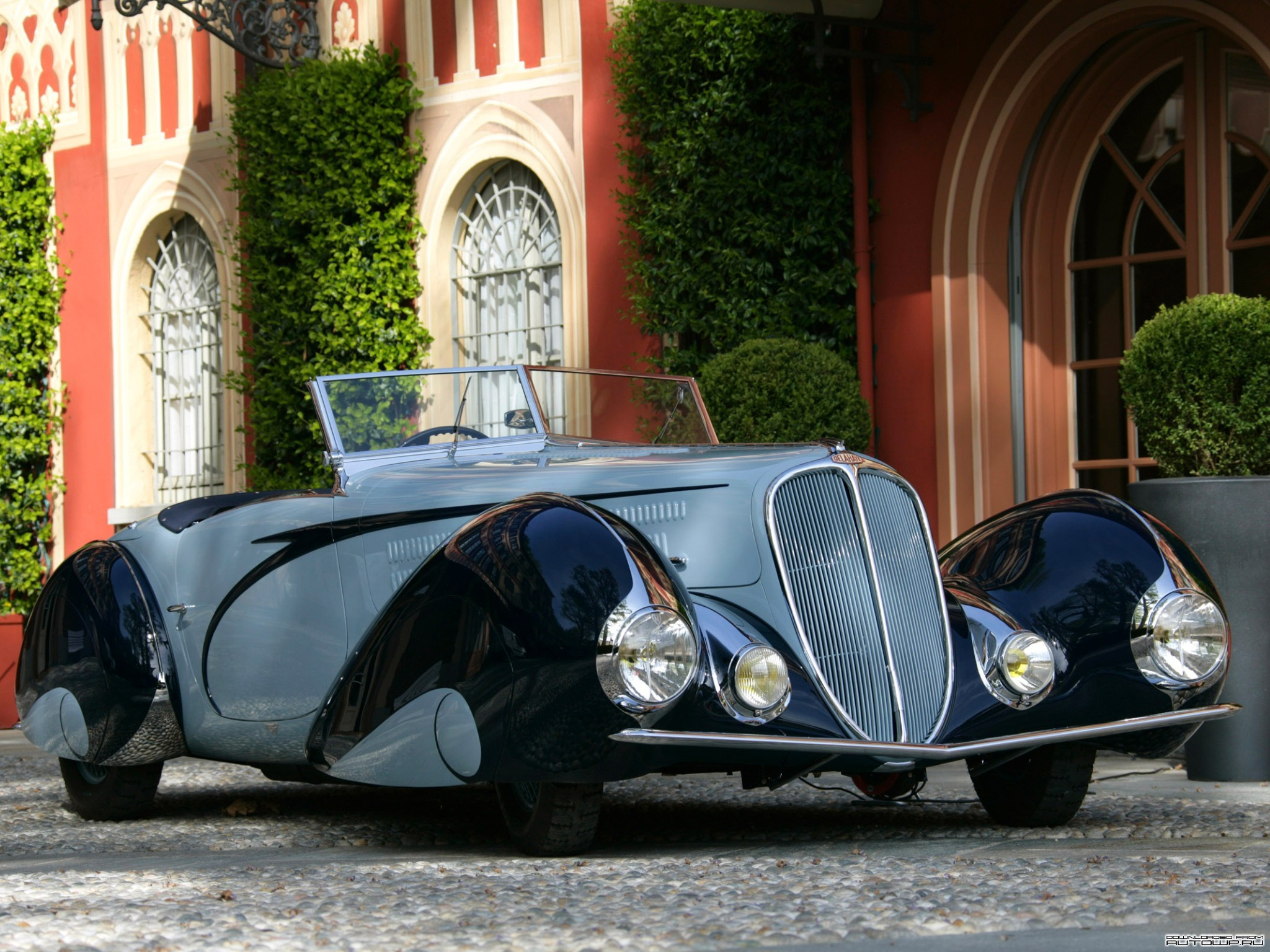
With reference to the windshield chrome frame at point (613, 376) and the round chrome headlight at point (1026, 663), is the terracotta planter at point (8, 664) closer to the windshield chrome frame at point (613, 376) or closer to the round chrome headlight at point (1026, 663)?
the windshield chrome frame at point (613, 376)

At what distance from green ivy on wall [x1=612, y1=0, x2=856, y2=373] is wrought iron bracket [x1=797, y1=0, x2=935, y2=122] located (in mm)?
445

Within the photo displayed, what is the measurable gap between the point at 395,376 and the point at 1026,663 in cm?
263

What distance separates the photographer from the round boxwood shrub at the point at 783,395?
8.66m

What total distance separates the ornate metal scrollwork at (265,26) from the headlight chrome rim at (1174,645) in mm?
8583

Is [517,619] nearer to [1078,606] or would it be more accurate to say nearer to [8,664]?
[1078,606]

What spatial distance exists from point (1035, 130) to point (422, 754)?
6012 mm

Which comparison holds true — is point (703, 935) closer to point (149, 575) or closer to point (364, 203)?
point (149, 575)

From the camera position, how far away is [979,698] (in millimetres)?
4512

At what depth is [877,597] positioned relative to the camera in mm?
4484

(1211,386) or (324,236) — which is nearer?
(1211,386)

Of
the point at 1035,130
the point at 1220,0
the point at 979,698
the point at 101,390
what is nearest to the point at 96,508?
the point at 101,390

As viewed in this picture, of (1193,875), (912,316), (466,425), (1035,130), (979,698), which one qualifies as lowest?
A: (1193,875)

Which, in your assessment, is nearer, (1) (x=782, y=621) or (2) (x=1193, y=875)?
(2) (x=1193, y=875)

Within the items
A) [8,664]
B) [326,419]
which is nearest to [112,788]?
[326,419]
